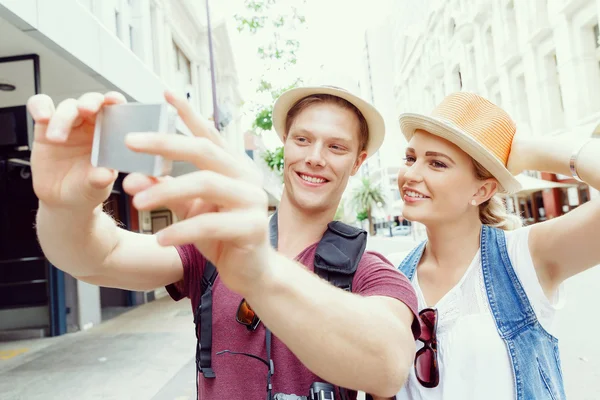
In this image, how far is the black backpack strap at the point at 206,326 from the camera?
153 cm

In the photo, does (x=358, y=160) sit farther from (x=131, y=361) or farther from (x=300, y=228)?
(x=131, y=361)

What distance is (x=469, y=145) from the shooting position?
204cm

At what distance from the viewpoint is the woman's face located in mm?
2115

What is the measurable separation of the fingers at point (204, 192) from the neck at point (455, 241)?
1.54 m

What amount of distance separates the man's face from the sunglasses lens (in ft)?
2.16

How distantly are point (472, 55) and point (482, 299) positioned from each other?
29642mm

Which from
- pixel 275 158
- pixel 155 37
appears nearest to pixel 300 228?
pixel 155 37

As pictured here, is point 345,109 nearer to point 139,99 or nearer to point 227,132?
point 139,99

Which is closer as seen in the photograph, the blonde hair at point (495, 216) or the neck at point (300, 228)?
the neck at point (300, 228)

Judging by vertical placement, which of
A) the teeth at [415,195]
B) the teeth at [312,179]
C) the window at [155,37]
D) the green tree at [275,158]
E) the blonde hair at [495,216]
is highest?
the window at [155,37]

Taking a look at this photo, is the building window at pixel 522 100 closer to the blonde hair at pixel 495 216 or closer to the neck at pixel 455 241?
the blonde hair at pixel 495 216

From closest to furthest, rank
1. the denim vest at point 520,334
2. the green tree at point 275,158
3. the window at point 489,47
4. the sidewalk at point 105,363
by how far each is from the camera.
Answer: the denim vest at point 520,334 < the sidewalk at point 105,363 < the green tree at point 275,158 < the window at point 489,47

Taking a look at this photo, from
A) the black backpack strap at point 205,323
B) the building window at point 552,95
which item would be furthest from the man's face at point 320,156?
the building window at point 552,95

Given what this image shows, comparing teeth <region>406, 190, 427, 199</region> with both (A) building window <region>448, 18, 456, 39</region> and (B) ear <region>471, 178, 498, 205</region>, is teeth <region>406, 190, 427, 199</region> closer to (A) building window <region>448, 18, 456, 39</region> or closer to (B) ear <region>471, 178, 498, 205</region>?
(B) ear <region>471, 178, 498, 205</region>
